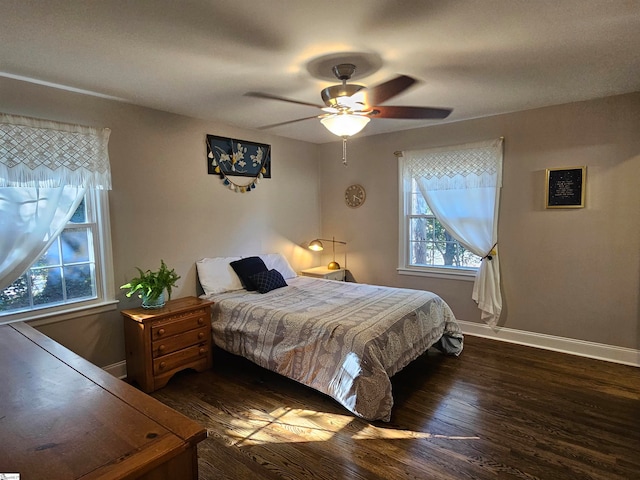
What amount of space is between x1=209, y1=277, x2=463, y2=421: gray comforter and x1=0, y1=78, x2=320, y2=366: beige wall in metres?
0.68

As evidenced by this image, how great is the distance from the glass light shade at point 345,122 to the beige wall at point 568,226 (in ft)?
6.53

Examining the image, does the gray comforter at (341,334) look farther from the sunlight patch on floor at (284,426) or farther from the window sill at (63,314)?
the window sill at (63,314)

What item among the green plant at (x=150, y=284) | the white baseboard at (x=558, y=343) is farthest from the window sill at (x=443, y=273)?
the green plant at (x=150, y=284)

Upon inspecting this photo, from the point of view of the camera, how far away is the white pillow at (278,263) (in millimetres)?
4191

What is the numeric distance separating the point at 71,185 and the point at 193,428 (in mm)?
2382

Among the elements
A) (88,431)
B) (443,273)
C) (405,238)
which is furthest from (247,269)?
(88,431)

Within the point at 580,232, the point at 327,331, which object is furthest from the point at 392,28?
the point at 580,232

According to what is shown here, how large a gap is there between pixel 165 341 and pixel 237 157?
2.05 meters

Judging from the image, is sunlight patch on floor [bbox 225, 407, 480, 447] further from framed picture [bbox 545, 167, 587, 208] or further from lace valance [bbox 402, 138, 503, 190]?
lace valance [bbox 402, 138, 503, 190]

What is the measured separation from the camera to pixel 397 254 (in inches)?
177

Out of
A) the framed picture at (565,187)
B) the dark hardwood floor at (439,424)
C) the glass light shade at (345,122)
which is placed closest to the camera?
the dark hardwood floor at (439,424)

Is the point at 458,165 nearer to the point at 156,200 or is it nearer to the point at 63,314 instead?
the point at 156,200

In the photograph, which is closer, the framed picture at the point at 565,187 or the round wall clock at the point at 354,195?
the framed picture at the point at 565,187

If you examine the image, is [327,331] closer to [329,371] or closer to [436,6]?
[329,371]
